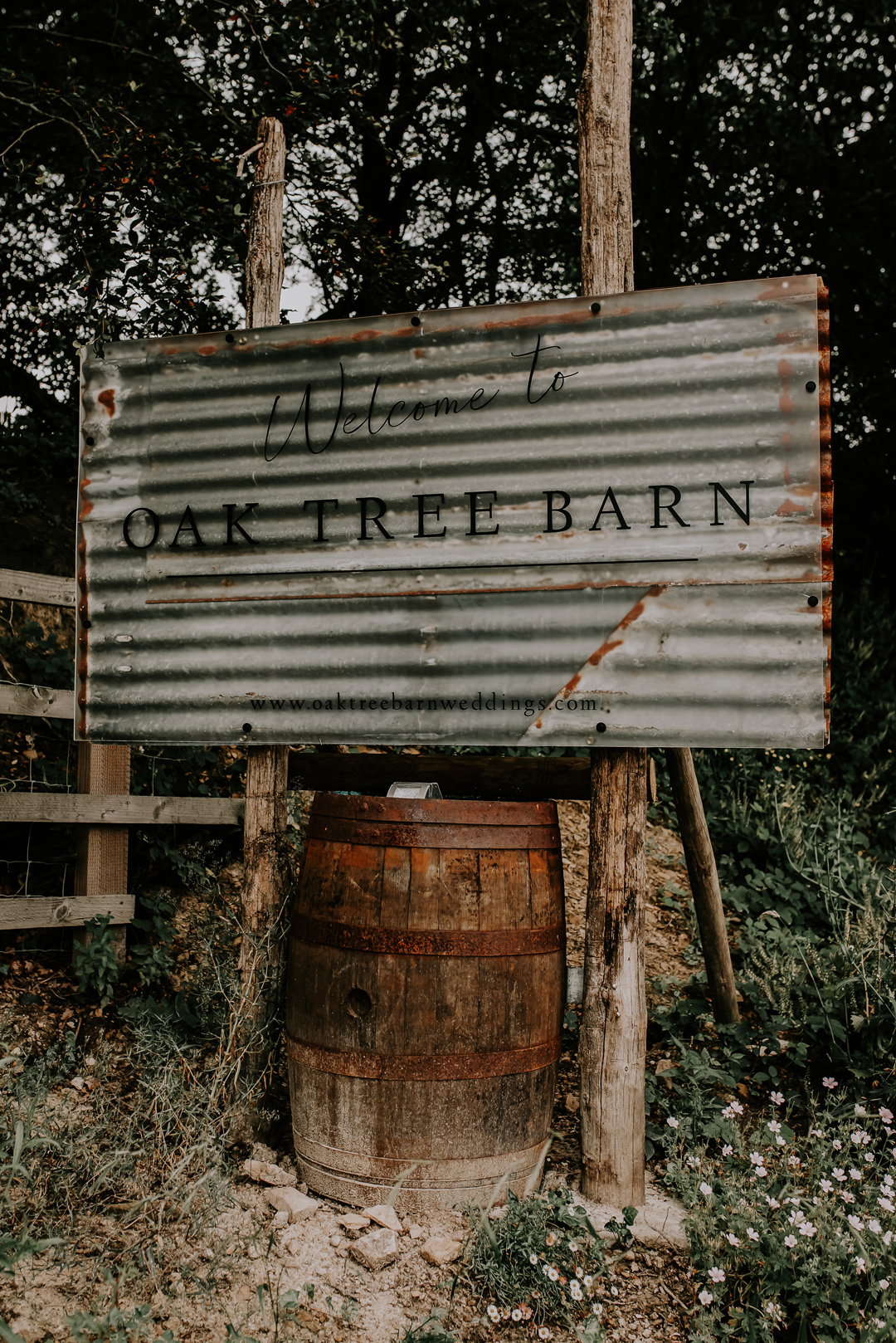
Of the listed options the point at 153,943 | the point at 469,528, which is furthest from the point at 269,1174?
the point at 469,528

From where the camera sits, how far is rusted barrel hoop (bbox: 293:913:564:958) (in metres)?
2.64

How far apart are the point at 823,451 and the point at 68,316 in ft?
15.1

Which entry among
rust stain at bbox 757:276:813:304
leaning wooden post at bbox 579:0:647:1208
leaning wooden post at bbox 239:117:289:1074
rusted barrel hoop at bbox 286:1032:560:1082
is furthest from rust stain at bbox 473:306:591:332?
rusted barrel hoop at bbox 286:1032:560:1082

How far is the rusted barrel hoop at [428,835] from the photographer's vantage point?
2695mm

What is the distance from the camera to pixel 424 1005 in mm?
2623

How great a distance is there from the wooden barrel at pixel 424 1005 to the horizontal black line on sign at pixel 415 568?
793 mm

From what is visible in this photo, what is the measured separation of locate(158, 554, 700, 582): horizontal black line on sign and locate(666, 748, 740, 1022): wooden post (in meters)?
0.78

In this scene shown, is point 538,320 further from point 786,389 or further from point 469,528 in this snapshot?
point 786,389

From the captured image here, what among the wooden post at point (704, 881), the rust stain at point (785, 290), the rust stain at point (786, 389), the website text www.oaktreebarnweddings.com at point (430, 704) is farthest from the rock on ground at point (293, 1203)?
the rust stain at point (785, 290)

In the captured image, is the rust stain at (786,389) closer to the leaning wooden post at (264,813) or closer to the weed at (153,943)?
the leaning wooden post at (264,813)

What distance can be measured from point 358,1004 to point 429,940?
0.31 metres

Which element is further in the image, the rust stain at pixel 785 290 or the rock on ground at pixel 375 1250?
the rust stain at pixel 785 290

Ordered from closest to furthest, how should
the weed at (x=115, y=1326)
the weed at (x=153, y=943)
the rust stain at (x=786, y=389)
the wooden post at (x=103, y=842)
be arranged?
the weed at (x=115, y=1326)
the rust stain at (x=786, y=389)
the weed at (x=153, y=943)
the wooden post at (x=103, y=842)

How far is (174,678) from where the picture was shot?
10.7 feet
